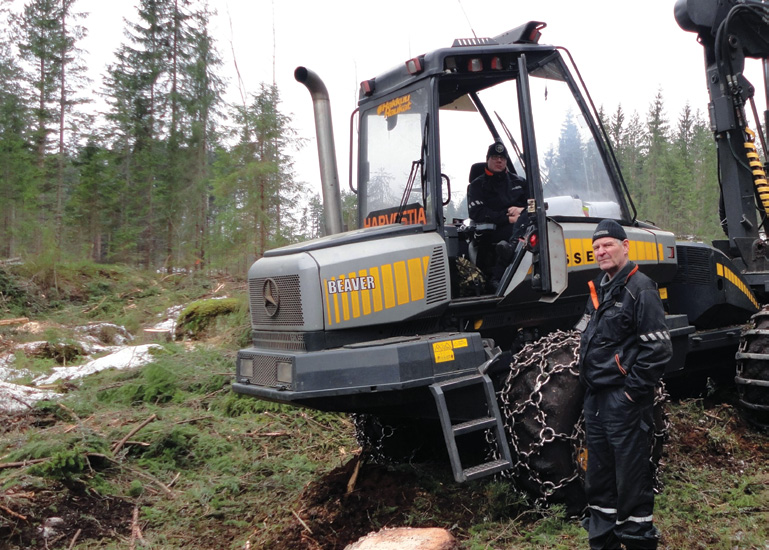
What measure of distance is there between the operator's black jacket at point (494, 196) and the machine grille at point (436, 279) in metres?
0.72

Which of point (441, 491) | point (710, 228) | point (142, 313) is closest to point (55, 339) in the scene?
point (142, 313)

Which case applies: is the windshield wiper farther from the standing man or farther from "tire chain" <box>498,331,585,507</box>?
the standing man

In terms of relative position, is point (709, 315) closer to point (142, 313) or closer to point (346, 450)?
point (346, 450)

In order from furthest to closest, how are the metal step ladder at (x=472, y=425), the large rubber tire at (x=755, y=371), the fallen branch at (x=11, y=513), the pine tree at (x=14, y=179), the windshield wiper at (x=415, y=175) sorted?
the pine tree at (x=14, y=179), the large rubber tire at (x=755, y=371), the windshield wiper at (x=415, y=175), the fallen branch at (x=11, y=513), the metal step ladder at (x=472, y=425)

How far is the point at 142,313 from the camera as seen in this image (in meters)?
15.0

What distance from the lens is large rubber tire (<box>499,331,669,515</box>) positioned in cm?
414

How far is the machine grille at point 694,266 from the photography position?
19.7 feet

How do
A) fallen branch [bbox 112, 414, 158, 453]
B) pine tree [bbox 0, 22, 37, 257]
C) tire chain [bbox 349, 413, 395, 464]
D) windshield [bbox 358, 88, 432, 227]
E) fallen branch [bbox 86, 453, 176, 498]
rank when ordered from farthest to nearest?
1. pine tree [bbox 0, 22, 37, 257]
2. fallen branch [bbox 112, 414, 158, 453]
3. tire chain [bbox 349, 413, 395, 464]
4. fallen branch [bbox 86, 453, 176, 498]
5. windshield [bbox 358, 88, 432, 227]

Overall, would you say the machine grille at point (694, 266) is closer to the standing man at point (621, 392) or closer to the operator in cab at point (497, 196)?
the operator in cab at point (497, 196)

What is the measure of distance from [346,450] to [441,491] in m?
1.71

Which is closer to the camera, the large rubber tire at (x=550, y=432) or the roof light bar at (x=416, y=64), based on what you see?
the large rubber tire at (x=550, y=432)

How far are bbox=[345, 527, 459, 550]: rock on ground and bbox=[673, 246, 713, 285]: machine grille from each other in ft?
12.4

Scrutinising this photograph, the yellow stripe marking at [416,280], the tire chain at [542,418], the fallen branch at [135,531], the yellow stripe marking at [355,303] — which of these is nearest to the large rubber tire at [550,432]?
the tire chain at [542,418]

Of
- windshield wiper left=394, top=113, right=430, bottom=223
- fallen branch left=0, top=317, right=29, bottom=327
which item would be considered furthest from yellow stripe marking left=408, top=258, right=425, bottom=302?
fallen branch left=0, top=317, right=29, bottom=327
